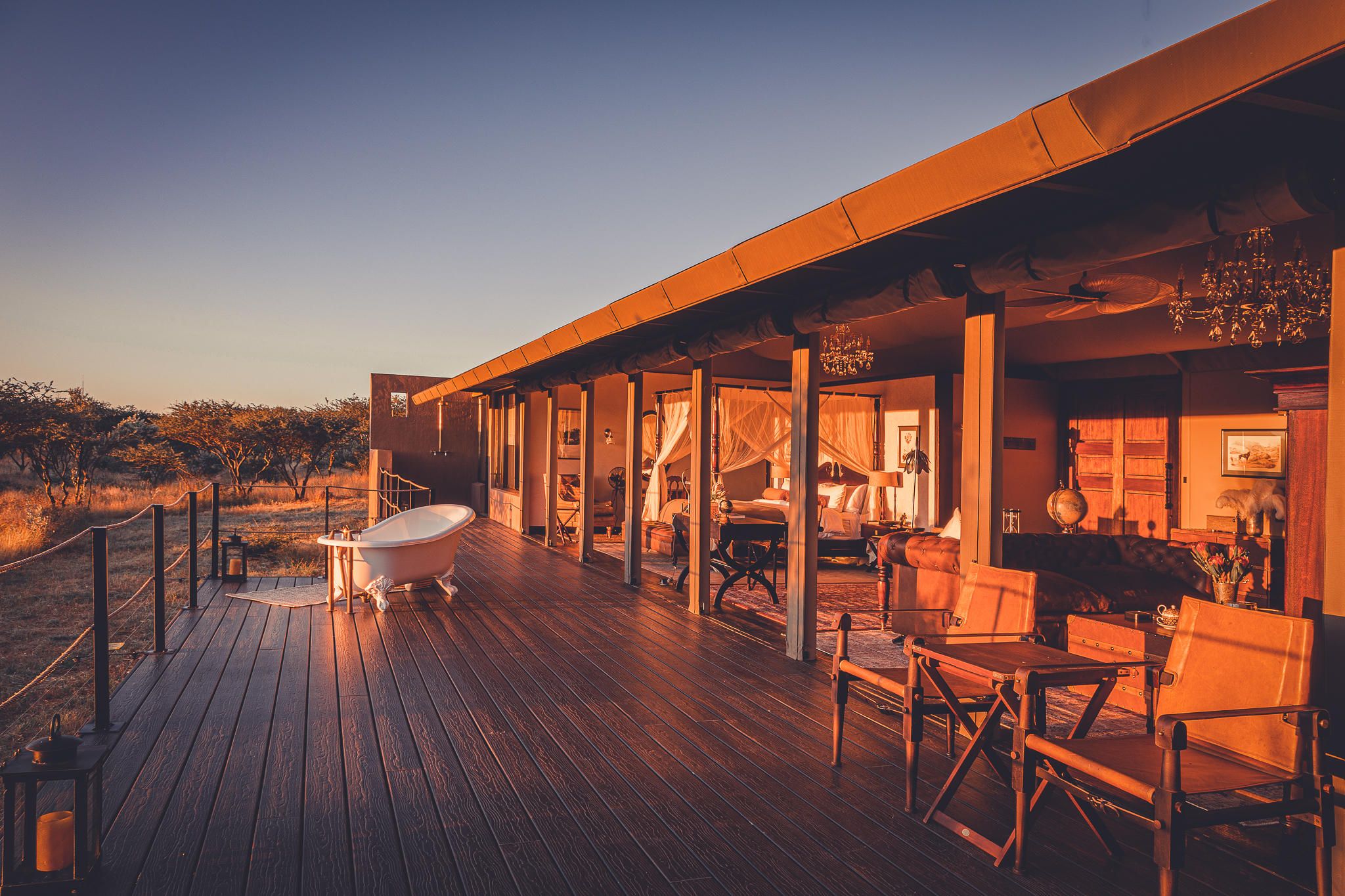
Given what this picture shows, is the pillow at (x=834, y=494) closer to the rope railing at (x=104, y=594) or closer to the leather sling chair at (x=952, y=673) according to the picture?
the leather sling chair at (x=952, y=673)

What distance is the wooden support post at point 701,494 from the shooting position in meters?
6.34

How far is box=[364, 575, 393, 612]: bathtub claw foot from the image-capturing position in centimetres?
635

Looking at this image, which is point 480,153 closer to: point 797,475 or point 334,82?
point 334,82

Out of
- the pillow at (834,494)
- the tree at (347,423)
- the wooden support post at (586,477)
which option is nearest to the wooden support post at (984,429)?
the wooden support post at (586,477)

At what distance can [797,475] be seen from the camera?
5176 millimetres

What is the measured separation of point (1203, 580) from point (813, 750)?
3934 mm

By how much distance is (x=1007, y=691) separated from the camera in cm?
250

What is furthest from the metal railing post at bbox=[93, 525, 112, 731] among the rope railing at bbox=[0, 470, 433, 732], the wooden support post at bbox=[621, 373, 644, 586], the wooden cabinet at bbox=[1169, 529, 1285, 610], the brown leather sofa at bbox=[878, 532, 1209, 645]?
the wooden cabinet at bbox=[1169, 529, 1285, 610]

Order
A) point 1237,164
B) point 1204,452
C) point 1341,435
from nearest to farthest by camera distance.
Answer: point 1341,435 < point 1237,164 < point 1204,452

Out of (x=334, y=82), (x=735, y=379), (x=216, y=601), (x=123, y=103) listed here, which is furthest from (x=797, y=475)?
(x=123, y=103)

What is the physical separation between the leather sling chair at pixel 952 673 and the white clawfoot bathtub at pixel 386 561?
4170 millimetres

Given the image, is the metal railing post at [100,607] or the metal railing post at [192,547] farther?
the metal railing post at [192,547]

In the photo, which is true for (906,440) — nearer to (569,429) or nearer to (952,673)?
(569,429)

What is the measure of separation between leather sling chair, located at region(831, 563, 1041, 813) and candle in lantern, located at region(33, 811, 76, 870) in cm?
247
